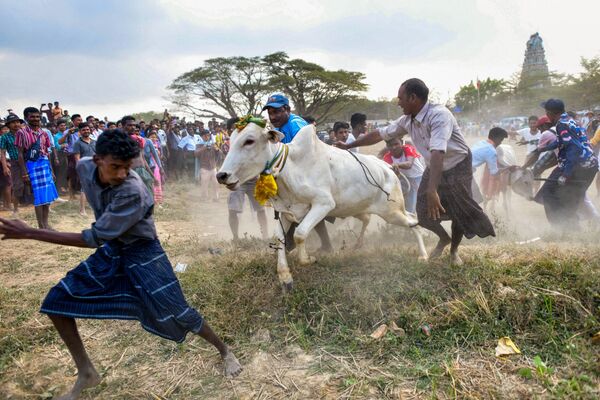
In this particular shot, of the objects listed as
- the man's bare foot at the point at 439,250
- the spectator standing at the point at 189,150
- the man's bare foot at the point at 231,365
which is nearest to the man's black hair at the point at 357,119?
the man's bare foot at the point at 439,250

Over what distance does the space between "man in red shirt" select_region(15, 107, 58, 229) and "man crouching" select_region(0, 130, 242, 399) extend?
489cm

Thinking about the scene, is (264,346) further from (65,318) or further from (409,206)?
(409,206)

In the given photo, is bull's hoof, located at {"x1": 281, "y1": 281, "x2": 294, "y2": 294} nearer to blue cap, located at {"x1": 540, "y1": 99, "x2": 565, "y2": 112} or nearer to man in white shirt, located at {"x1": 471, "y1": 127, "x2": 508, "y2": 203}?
blue cap, located at {"x1": 540, "y1": 99, "x2": 565, "y2": 112}

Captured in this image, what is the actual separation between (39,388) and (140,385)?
2.47ft

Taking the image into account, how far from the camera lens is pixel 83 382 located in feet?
10.1

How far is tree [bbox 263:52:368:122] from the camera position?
2939 cm

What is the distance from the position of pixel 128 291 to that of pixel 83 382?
731 millimetres

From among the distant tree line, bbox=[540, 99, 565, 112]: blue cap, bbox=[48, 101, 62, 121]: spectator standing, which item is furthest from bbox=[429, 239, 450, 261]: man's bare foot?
the distant tree line

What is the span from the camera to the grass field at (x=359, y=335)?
3012mm

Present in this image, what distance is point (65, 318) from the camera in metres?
2.93

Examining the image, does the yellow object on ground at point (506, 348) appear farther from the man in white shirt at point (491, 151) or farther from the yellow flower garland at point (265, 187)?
the man in white shirt at point (491, 151)

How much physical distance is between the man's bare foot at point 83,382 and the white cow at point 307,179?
1.68m

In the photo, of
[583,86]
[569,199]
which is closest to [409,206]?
[569,199]

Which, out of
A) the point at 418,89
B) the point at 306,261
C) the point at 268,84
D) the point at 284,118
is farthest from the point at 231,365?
the point at 268,84
